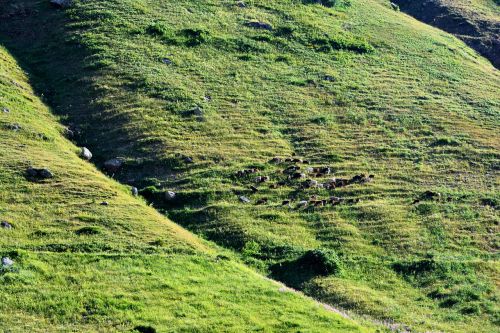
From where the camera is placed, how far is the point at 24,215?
33812 millimetres

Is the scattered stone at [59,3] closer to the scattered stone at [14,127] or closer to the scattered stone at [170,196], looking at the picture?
the scattered stone at [14,127]

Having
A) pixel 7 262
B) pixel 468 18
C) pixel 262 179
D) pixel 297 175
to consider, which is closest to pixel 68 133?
pixel 262 179

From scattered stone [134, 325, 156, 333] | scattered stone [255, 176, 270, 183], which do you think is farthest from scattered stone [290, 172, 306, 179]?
scattered stone [134, 325, 156, 333]

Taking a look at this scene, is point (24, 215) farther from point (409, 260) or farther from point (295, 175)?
point (409, 260)

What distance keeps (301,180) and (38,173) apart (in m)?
15.4

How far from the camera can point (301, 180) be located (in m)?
43.0

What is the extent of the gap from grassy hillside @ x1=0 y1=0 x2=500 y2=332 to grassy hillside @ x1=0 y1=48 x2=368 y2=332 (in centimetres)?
329

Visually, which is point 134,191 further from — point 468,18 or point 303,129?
point 468,18

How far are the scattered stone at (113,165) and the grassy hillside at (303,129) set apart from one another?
36.5 inches

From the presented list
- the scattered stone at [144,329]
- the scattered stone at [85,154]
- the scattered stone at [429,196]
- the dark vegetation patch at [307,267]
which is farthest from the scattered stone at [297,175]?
the scattered stone at [144,329]

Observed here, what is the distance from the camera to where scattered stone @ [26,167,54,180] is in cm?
3731

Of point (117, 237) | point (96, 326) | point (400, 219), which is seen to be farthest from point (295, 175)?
point (96, 326)

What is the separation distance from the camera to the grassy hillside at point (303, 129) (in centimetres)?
3603

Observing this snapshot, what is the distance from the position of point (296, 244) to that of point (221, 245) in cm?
394
